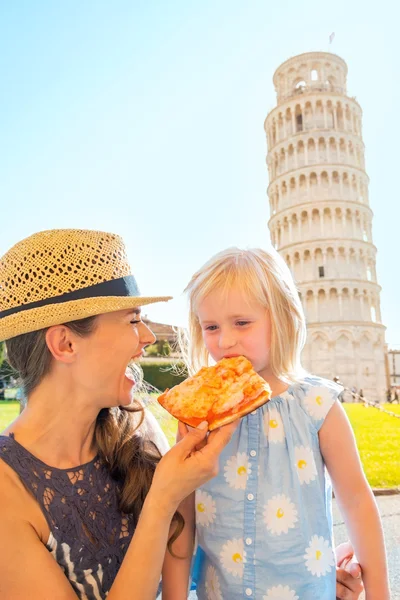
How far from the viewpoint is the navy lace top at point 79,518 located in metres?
1.67

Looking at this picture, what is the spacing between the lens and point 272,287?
79.4 inches

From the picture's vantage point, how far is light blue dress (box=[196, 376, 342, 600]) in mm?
1770

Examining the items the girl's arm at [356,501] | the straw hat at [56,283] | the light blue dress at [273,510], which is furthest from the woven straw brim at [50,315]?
the girl's arm at [356,501]

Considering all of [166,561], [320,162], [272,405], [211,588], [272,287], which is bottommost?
[211,588]

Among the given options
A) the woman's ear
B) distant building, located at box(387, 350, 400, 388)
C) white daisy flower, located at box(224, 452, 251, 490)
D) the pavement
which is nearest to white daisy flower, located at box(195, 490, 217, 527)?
white daisy flower, located at box(224, 452, 251, 490)

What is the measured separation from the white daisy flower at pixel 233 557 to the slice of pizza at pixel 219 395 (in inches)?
19.5

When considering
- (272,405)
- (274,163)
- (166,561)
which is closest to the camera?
(166,561)

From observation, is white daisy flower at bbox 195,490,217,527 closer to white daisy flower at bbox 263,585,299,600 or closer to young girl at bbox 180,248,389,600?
young girl at bbox 180,248,389,600

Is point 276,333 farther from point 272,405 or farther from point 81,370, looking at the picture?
point 81,370

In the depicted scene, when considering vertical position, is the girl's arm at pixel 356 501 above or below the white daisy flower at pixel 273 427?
below

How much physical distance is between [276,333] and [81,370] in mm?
785

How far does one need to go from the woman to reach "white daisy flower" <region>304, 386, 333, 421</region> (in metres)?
0.43

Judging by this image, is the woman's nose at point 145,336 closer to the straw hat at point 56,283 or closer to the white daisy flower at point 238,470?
the straw hat at point 56,283

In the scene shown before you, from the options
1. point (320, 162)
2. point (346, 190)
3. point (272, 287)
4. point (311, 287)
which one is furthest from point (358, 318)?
point (272, 287)
